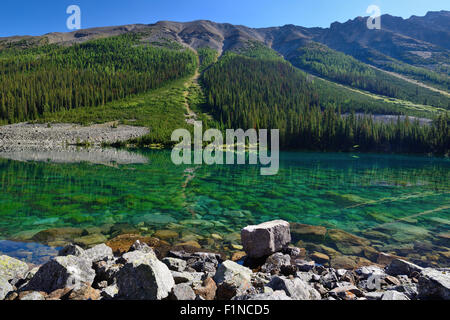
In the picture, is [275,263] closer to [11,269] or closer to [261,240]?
[261,240]

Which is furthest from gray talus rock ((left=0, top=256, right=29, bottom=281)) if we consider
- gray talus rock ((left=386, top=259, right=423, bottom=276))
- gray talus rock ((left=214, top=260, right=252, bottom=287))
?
gray talus rock ((left=386, top=259, right=423, bottom=276))

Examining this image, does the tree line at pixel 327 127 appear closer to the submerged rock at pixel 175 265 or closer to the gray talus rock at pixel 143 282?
the submerged rock at pixel 175 265

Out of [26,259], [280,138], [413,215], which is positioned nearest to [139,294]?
[26,259]

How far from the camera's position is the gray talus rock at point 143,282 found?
5.84m

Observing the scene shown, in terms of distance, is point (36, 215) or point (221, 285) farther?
point (36, 215)

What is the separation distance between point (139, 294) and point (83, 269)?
91.7 inches

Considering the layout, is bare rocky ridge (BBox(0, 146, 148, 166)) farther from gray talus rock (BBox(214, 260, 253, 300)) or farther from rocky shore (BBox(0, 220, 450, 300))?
gray talus rock (BBox(214, 260, 253, 300))

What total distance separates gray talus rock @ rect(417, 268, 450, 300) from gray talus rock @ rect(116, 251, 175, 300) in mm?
6203

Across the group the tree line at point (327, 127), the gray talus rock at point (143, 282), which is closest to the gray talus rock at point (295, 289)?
the gray talus rock at point (143, 282)

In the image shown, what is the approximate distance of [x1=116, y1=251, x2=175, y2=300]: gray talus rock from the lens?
230 inches

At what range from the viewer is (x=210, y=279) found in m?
7.07

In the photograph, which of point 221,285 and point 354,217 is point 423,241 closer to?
point 354,217

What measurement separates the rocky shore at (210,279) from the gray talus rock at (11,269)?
0.5 inches
